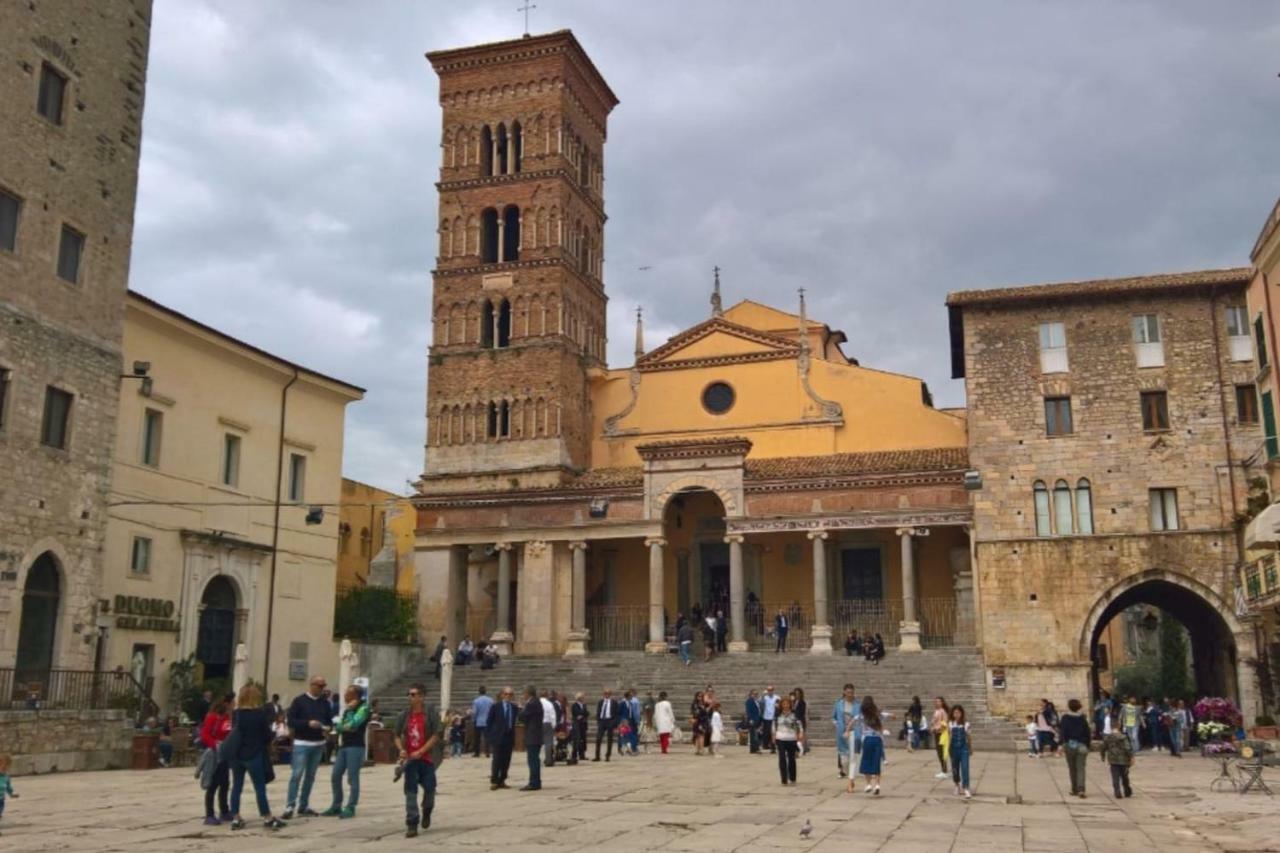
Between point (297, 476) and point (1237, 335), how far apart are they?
81.3ft

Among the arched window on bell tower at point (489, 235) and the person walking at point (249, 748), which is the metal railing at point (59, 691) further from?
the arched window on bell tower at point (489, 235)

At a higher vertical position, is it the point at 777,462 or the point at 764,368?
the point at 764,368

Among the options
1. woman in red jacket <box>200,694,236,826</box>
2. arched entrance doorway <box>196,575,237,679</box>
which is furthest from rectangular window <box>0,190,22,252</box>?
woman in red jacket <box>200,694,236,826</box>

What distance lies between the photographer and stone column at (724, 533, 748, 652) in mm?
34531

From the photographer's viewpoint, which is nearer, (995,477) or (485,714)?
(485,714)

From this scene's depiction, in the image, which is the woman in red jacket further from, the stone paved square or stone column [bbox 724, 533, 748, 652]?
stone column [bbox 724, 533, 748, 652]

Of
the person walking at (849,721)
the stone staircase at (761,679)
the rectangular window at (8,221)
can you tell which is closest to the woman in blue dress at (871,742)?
the person walking at (849,721)

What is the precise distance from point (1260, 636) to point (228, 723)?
25.0 metres

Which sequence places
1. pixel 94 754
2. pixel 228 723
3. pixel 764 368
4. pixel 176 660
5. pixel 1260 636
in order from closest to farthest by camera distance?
pixel 228 723, pixel 94 754, pixel 176 660, pixel 1260 636, pixel 764 368

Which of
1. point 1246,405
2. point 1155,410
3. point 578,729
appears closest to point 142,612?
point 578,729

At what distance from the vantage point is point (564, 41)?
44.3 metres

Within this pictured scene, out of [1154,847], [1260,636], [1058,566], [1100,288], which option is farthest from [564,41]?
[1154,847]

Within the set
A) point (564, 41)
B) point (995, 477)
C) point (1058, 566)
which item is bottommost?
point (1058, 566)

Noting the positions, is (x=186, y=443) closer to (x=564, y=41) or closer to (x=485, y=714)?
(x=485, y=714)
